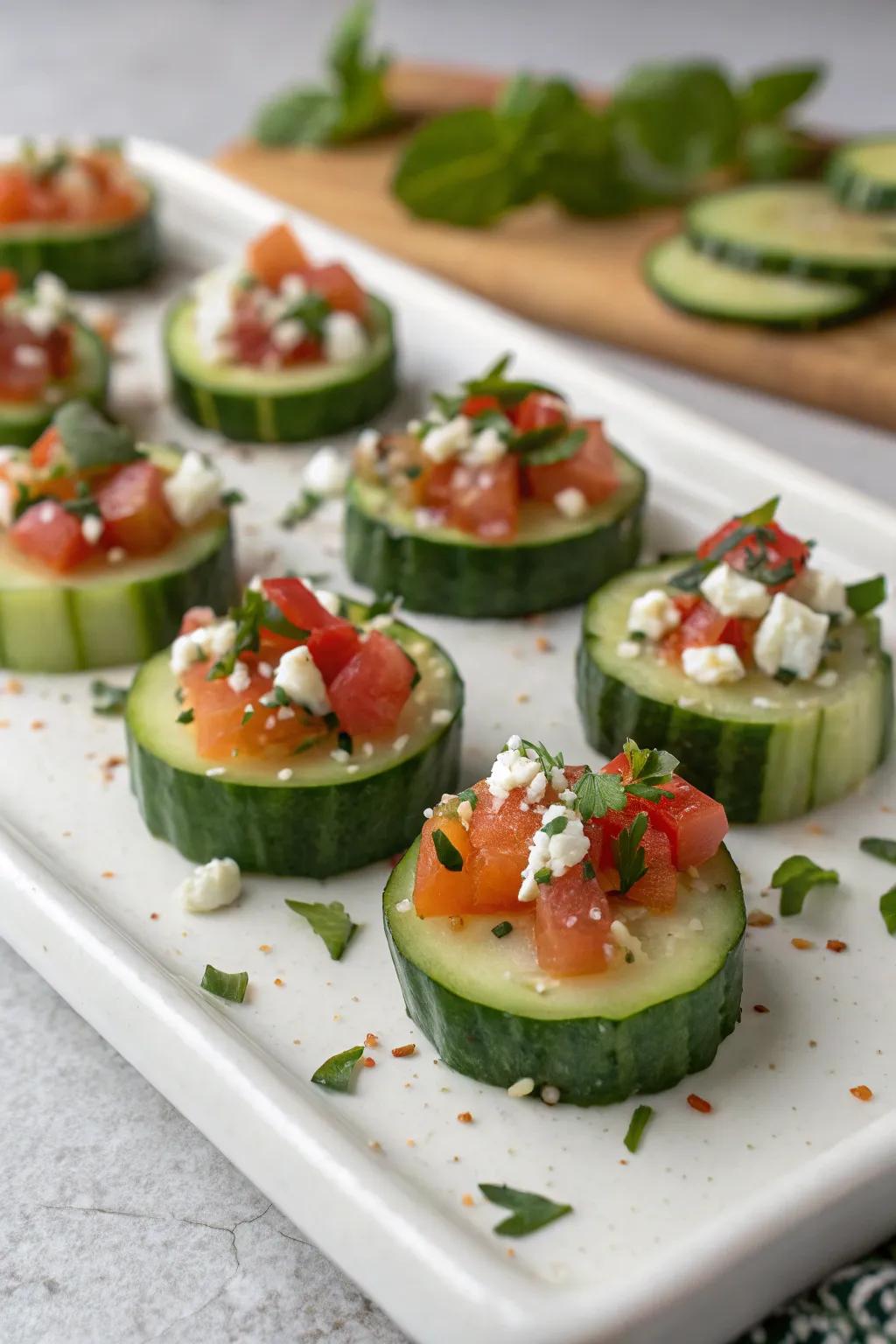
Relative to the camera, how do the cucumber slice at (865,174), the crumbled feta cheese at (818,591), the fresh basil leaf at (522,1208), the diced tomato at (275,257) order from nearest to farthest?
the fresh basil leaf at (522,1208)
the crumbled feta cheese at (818,591)
the diced tomato at (275,257)
the cucumber slice at (865,174)

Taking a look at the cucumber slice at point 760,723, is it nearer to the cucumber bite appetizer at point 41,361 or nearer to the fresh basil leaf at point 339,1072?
the fresh basil leaf at point 339,1072

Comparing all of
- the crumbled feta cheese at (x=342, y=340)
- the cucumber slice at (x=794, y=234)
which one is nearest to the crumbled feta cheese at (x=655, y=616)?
the crumbled feta cheese at (x=342, y=340)

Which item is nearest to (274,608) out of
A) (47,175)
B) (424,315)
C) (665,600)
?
(665,600)

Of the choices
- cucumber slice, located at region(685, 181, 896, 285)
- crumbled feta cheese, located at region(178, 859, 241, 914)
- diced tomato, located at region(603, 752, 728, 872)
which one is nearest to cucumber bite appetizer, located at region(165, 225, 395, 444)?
cucumber slice, located at region(685, 181, 896, 285)

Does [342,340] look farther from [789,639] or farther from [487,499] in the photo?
[789,639]

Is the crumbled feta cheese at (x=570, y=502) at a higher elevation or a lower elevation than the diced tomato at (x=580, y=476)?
lower

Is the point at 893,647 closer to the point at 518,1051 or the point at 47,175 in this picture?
the point at 518,1051

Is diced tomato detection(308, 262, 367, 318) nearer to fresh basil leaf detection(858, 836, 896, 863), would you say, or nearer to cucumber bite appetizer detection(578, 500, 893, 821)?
cucumber bite appetizer detection(578, 500, 893, 821)

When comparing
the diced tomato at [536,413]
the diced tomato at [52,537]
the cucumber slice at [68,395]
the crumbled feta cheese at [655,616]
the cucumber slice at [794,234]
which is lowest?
the cucumber slice at [68,395]
